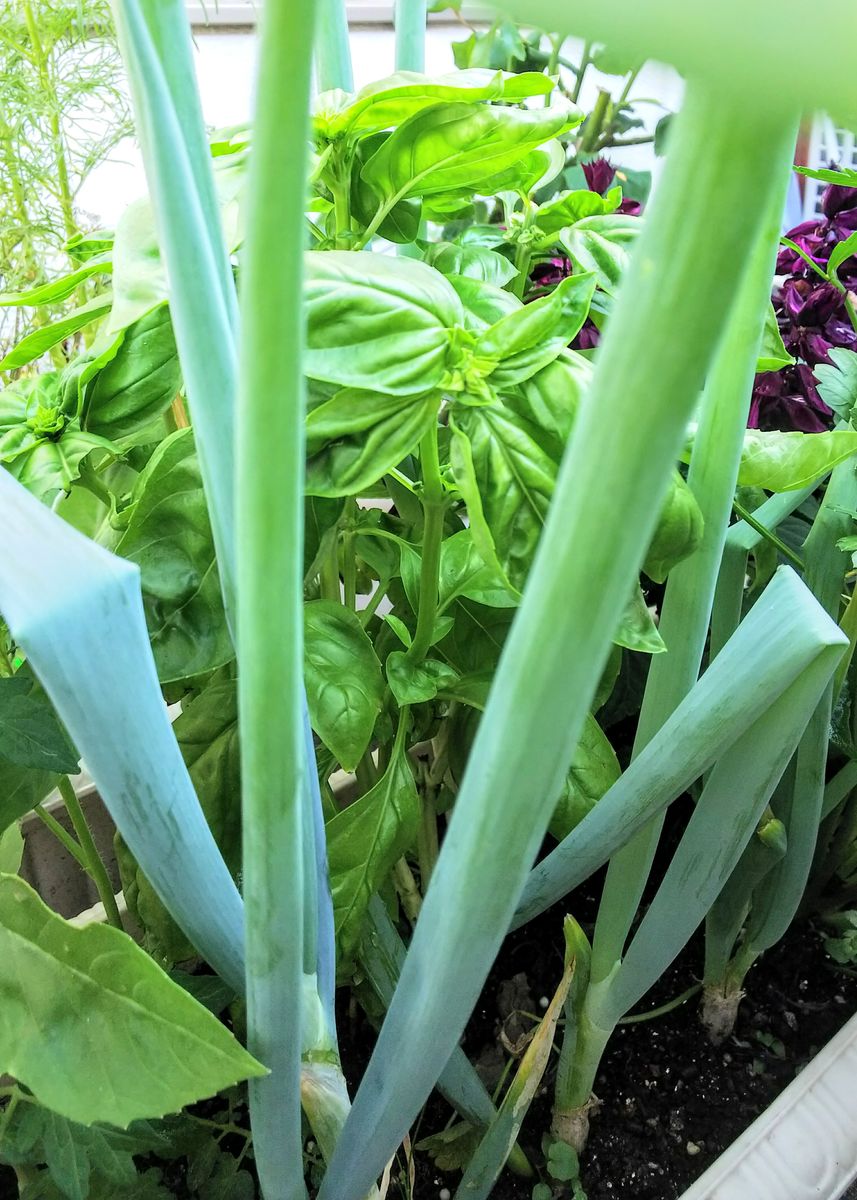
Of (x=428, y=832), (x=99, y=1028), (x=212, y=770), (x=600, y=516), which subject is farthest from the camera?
(x=428, y=832)

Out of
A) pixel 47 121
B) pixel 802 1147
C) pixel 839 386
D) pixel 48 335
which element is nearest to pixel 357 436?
pixel 48 335

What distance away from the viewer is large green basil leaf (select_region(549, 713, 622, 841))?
34 centimetres

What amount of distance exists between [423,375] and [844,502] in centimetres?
21

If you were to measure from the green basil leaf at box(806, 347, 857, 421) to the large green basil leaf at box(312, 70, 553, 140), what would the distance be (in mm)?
171

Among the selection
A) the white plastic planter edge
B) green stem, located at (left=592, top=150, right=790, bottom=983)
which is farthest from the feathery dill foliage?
the white plastic planter edge

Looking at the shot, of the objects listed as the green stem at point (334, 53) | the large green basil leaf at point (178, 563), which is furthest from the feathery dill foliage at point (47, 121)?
the large green basil leaf at point (178, 563)

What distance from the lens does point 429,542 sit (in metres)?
0.31

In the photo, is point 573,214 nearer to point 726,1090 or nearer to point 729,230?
point 729,230

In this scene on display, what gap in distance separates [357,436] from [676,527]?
10cm

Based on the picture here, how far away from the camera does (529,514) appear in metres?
0.26

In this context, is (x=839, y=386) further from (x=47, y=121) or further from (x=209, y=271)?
(x=47, y=121)

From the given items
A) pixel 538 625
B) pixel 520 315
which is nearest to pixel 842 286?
pixel 520 315

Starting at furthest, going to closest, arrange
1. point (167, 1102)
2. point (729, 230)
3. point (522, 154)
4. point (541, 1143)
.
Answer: point (541, 1143) < point (522, 154) < point (167, 1102) < point (729, 230)

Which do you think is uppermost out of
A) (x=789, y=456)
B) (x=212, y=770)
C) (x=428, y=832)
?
(x=789, y=456)
